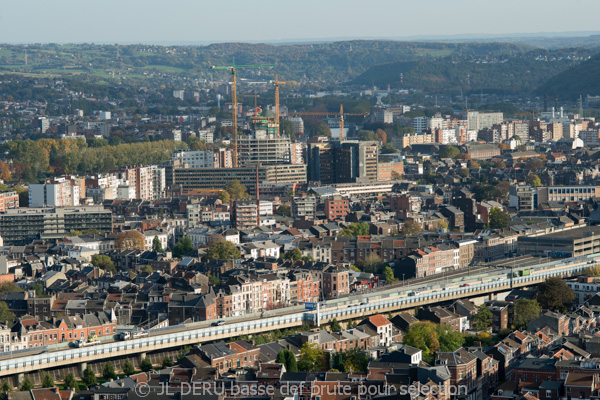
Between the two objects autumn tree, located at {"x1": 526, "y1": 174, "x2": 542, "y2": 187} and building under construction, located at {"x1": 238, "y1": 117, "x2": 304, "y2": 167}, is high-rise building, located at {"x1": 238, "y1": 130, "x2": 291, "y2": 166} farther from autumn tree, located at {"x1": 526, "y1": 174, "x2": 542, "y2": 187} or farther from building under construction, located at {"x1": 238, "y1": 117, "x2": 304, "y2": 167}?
autumn tree, located at {"x1": 526, "y1": 174, "x2": 542, "y2": 187}

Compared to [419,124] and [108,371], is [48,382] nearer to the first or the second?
[108,371]

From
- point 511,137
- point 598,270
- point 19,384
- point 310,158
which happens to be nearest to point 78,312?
point 19,384

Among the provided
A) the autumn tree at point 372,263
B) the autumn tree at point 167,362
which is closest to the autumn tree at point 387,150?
the autumn tree at point 372,263

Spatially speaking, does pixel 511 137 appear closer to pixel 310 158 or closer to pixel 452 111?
pixel 452 111

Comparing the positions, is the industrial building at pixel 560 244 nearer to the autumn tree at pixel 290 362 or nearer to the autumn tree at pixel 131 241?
the autumn tree at pixel 131 241

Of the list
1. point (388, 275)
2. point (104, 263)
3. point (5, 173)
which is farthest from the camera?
point (5, 173)

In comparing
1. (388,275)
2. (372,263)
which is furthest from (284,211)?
(388,275)
